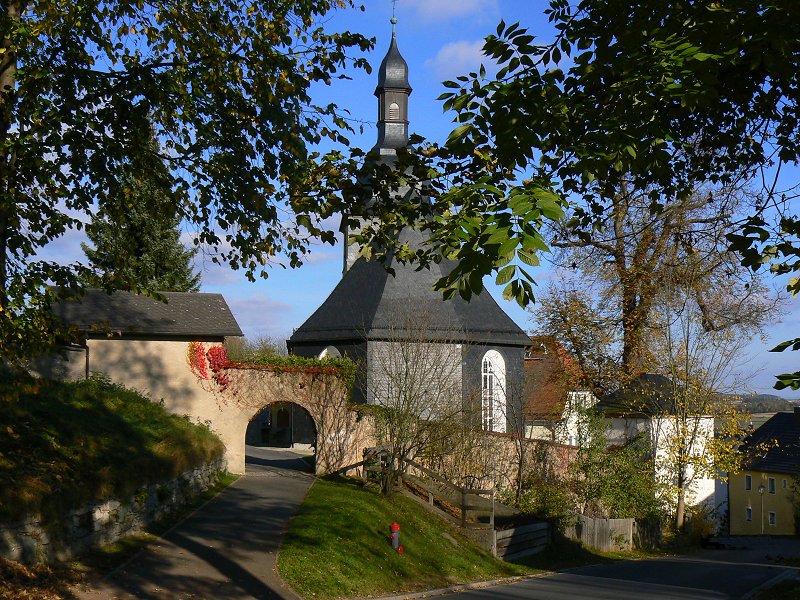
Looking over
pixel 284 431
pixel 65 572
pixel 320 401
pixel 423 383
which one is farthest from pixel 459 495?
pixel 284 431

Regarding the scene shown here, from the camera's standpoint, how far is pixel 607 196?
943 cm

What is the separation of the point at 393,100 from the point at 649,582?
102ft

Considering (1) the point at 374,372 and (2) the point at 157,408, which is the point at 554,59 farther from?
(1) the point at 374,372

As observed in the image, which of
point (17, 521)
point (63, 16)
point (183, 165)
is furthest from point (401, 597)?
point (63, 16)

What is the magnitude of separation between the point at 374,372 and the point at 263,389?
367 inches

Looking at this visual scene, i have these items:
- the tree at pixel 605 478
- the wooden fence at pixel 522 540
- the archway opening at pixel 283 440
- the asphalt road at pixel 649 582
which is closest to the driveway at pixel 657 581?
the asphalt road at pixel 649 582

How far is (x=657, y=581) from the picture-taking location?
2134 centimetres

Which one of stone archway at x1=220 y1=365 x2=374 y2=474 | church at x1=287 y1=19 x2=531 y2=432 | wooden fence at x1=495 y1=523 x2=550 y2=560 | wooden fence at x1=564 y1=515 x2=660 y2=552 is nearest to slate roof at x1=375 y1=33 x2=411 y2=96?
church at x1=287 y1=19 x2=531 y2=432

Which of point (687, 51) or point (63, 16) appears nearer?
point (687, 51)

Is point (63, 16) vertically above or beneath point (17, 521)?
above

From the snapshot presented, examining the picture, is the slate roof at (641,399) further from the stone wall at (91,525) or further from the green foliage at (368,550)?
the stone wall at (91,525)

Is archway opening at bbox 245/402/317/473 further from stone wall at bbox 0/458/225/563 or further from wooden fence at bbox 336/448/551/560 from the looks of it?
stone wall at bbox 0/458/225/563

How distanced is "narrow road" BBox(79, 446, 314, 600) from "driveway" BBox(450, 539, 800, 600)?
159 inches

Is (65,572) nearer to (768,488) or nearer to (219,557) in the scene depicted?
(219,557)
